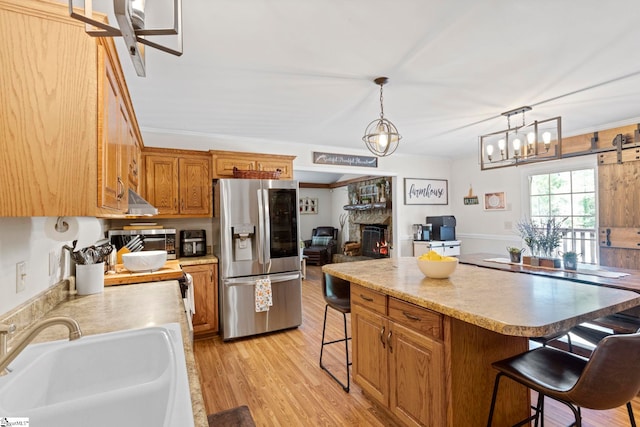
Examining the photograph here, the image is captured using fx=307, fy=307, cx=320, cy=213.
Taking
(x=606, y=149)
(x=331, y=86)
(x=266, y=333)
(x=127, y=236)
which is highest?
(x=331, y=86)

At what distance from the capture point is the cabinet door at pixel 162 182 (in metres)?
3.40

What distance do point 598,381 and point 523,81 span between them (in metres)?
2.37

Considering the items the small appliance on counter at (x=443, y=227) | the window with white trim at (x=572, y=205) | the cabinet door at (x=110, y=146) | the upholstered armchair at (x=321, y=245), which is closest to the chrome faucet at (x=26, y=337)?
the cabinet door at (x=110, y=146)

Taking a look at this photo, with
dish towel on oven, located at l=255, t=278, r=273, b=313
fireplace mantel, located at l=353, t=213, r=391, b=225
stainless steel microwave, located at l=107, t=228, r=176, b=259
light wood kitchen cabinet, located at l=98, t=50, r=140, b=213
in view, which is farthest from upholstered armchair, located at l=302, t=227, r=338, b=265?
light wood kitchen cabinet, located at l=98, t=50, r=140, b=213

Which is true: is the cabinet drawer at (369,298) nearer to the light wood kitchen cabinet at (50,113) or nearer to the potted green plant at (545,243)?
the light wood kitchen cabinet at (50,113)

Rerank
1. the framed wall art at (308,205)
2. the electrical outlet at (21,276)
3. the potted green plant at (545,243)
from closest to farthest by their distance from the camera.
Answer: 1. the electrical outlet at (21,276)
2. the potted green plant at (545,243)
3. the framed wall art at (308,205)

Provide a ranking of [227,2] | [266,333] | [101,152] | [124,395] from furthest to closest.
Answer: [266,333]
[227,2]
[101,152]
[124,395]

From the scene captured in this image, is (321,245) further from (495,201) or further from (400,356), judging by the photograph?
(400,356)

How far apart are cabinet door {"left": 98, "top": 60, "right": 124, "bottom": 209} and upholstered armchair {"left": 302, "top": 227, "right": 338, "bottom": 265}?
6490 mm

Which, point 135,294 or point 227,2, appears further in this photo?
point 135,294

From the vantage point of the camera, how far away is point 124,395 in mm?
894

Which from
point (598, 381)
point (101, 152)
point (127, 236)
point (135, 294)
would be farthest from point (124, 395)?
point (127, 236)

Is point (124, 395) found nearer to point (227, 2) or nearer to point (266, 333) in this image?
point (227, 2)

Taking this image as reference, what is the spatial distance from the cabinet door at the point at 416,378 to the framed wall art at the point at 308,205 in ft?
22.9
